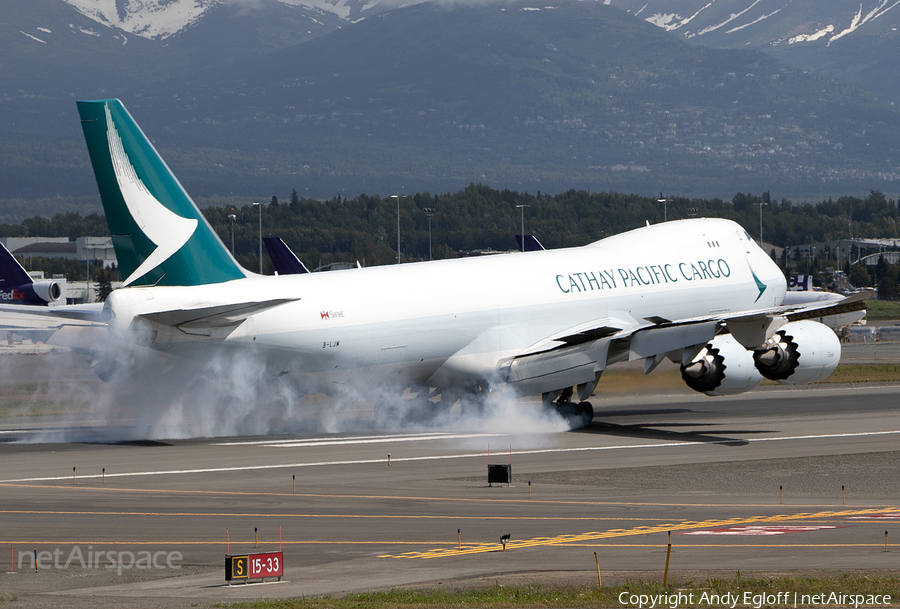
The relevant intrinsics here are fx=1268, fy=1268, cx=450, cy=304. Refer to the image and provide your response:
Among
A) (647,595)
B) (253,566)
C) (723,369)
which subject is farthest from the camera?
(723,369)

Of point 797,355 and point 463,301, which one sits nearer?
point 463,301

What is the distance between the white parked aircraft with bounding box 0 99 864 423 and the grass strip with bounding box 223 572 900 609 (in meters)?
16.7

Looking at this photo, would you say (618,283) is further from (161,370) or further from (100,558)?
(100,558)

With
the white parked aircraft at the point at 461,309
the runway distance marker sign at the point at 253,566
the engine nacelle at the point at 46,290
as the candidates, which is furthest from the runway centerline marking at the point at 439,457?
the engine nacelle at the point at 46,290

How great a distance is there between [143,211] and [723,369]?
59.9ft

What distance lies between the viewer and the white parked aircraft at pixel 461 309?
110 ft

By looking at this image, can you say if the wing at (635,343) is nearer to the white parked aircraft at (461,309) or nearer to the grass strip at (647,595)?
the white parked aircraft at (461,309)

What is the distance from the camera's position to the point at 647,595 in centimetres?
1630

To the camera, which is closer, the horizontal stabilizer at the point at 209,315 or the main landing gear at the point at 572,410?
the horizontal stabilizer at the point at 209,315

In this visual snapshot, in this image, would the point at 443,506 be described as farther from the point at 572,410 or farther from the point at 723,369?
the point at 723,369

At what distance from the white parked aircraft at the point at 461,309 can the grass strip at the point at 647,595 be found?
16.7 m

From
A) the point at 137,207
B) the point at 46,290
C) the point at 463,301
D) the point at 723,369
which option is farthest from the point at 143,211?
the point at 46,290

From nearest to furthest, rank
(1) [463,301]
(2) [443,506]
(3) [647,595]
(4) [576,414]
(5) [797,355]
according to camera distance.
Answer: (3) [647,595], (2) [443,506], (1) [463,301], (4) [576,414], (5) [797,355]

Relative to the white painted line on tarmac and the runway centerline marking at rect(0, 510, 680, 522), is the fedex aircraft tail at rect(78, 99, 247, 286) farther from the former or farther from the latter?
the runway centerline marking at rect(0, 510, 680, 522)
